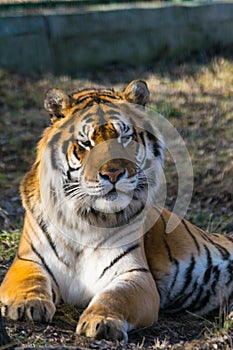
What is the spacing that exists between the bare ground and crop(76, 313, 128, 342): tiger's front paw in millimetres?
43

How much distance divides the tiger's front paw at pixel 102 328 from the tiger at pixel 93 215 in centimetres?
9

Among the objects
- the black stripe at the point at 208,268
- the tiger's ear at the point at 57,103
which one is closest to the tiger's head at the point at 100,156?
the tiger's ear at the point at 57,103

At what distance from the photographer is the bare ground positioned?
379 cm

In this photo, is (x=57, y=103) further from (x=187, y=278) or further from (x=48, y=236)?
(x=187, y=278)

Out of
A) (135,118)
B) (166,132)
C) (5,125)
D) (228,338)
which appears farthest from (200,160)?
(228,338)

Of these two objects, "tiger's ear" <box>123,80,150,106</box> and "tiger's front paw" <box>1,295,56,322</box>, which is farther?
"tiger's ear" <box>123,80,150,106</box>

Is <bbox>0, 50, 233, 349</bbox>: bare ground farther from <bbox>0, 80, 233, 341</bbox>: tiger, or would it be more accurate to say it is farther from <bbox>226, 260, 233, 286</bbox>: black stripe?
<bbox>226, 260, 233, 286</bbox>: black stripe

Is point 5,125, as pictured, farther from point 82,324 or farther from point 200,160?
point 82,324

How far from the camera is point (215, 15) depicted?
10453mm

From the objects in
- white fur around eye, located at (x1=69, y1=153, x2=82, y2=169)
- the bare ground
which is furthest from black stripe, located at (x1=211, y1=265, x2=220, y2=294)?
white fur around eye, located at (x1=69, y1=153, x2=82, y2=169)

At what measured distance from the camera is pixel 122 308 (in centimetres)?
382

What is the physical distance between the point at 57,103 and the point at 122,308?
1.16 m

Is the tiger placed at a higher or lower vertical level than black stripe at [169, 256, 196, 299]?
higher

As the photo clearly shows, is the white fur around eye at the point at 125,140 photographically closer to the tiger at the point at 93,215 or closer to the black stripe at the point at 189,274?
the tiger at the point at 93,215
